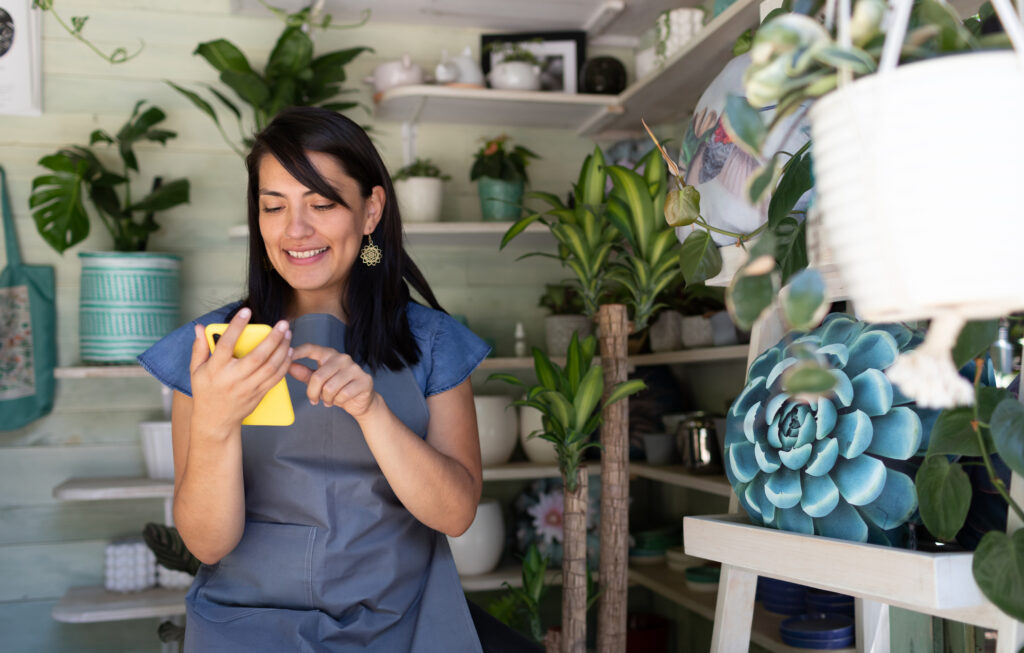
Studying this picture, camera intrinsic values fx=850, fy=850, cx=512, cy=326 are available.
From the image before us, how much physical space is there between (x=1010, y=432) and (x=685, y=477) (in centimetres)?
158

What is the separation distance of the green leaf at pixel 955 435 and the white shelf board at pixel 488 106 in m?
1.98

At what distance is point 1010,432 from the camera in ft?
1.79

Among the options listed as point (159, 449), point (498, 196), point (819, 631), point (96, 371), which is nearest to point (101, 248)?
point (96, 371)

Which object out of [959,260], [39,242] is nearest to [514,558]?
[39,242]

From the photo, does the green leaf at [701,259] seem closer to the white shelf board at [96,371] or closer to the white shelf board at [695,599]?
the white shelf board at [695,599]

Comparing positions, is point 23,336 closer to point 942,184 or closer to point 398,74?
point 398,74

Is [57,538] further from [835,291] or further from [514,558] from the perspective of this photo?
[835,291]

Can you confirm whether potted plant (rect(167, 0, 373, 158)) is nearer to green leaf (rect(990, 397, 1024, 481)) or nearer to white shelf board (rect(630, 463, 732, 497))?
white shelf board (rect(630, 463, 732, 497))

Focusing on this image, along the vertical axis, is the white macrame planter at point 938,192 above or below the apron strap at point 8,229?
below

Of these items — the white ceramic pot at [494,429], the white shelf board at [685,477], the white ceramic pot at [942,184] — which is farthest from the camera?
the white ceramic pot at [494,429]

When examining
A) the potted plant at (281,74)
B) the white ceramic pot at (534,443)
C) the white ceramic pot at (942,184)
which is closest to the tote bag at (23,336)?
the potted plant at (281,74)

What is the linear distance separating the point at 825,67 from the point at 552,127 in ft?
7.92

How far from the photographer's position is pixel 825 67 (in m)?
0.49

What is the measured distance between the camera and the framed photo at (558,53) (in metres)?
2.72
